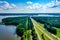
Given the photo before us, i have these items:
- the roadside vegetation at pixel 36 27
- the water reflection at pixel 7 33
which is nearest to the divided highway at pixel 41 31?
the roadside vegetation at pixel 36 27

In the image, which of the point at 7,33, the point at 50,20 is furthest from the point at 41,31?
the point at 7,33

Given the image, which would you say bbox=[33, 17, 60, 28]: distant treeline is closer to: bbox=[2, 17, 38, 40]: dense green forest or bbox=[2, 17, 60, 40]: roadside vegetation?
bbox=[2, 17, 60, 40]: roadside vegetation

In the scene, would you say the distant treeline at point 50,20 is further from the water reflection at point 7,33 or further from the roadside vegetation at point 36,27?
the water reflection at point 7,33

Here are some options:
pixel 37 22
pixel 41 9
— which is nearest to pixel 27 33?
pixel 37 22

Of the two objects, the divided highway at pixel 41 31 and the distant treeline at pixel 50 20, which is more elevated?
the distant treeline at pixel 50 20

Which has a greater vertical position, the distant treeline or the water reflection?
the distant treeline

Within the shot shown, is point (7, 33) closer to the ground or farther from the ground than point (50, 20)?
closer to the ground

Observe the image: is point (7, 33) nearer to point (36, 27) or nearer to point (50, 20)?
point (36, 27)

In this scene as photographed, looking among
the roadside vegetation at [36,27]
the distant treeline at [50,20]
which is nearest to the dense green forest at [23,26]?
the roadside vegetation at [36,27]

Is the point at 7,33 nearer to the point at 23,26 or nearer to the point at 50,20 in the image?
the point at 23,26

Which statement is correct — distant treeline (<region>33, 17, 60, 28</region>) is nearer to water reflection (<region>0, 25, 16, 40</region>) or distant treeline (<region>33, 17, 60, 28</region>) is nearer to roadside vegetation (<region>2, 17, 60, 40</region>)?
roadside vegetation (<region>2, 17, 60, 40</region>)

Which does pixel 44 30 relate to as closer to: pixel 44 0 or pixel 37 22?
pixel 37 22

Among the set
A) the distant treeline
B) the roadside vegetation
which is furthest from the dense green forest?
the distant treeline
